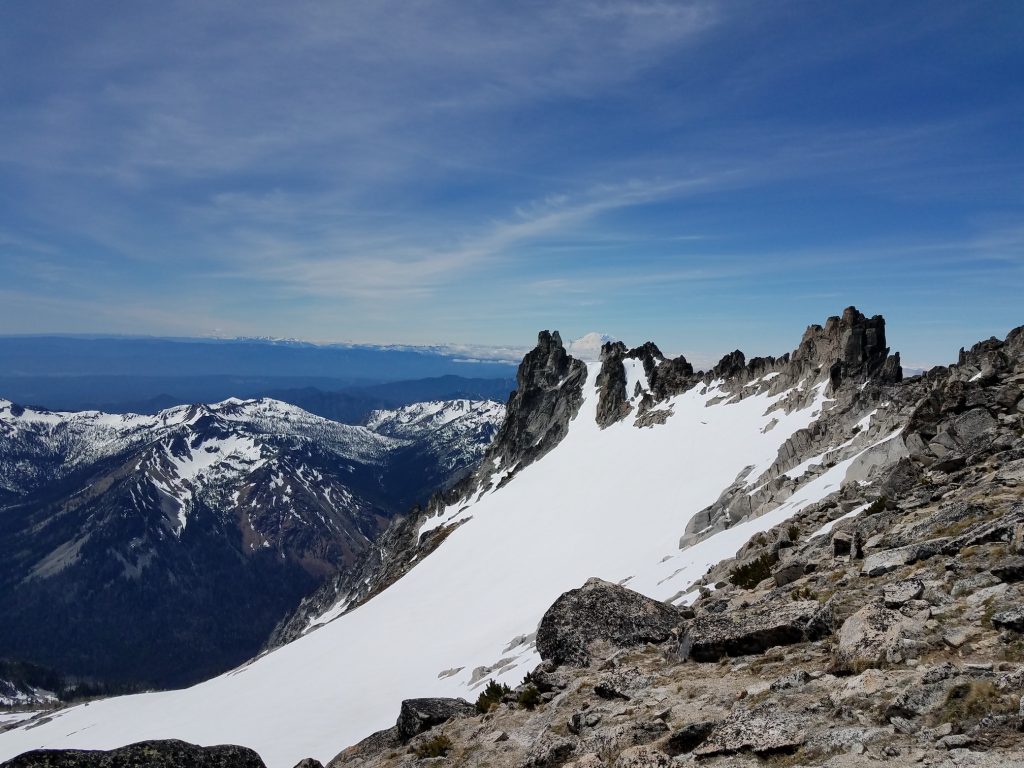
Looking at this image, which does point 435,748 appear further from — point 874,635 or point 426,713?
point 874,635

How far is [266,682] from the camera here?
4884cm

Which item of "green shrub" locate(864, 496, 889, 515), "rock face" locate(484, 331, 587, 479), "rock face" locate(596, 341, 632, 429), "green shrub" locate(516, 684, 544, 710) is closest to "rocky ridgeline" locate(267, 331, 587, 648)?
"rock face" locate(484, 331, 587, 479)

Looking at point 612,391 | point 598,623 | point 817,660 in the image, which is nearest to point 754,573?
point 598,623

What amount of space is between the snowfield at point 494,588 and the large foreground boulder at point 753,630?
12737 millimetres

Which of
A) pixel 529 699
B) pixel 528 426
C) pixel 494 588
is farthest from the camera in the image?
pixel 528 426

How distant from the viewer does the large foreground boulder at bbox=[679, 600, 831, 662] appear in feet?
37.4

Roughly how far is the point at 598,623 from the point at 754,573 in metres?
6.71

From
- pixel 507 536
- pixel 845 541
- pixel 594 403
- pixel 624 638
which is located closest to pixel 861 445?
pixel 845 541

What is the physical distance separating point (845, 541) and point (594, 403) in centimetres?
10997

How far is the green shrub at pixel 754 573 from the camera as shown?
19031 mm

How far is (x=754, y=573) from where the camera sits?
1975cm

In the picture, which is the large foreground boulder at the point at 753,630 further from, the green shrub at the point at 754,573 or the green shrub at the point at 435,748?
the green shrub at the point at 754,573

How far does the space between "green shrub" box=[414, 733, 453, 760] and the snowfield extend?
12.3 meters

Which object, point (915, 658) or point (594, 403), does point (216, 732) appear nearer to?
point (915, 658)
